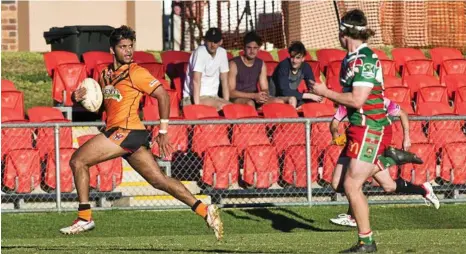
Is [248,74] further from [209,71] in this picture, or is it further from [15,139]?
[15,139]

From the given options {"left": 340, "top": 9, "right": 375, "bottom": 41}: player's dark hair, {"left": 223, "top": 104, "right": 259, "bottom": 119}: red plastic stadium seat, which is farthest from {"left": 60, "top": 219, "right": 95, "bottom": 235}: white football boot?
{"left": 223, "top": 104, "right": 259, "bottom": 119}: red plastic stadium seat

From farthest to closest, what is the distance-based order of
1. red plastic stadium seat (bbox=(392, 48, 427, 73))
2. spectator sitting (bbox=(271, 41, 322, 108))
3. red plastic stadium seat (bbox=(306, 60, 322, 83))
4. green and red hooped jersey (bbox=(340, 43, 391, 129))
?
red plastic stadium seat (bbox=(392, 48, 427, 73))
red plastic stadium seat (bbox=(306, 60, 322, 83))
spectator sitting (bbox=(271, 41, 322, 108))
green and red hooped jersey (bbox=(340, 43, 391, 129))

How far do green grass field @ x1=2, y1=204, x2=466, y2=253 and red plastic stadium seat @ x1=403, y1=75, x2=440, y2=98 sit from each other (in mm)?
3179

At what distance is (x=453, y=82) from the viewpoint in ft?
68.6

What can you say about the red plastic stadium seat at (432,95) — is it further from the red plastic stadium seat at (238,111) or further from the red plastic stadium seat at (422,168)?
the red plastic stadium seat at (238,111)

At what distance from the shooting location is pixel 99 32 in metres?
21.7

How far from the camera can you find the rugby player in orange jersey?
41.0ft

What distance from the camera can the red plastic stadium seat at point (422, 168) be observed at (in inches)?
676

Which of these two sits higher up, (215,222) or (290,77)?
(290,77)

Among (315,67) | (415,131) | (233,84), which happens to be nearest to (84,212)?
(415,131)

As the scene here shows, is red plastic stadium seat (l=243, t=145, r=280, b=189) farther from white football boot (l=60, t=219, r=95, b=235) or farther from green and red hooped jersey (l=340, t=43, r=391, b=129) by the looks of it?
green and red hooped jersey (l=340, t=43, r=391, b=129)

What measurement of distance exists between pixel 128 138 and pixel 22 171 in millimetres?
3893

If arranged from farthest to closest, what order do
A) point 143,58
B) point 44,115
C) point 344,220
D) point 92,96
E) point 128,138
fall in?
point 143,58
point 44,115
point 344,220
point 92,96
point 128,138

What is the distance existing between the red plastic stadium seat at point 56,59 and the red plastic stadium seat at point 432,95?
4.89 metres
